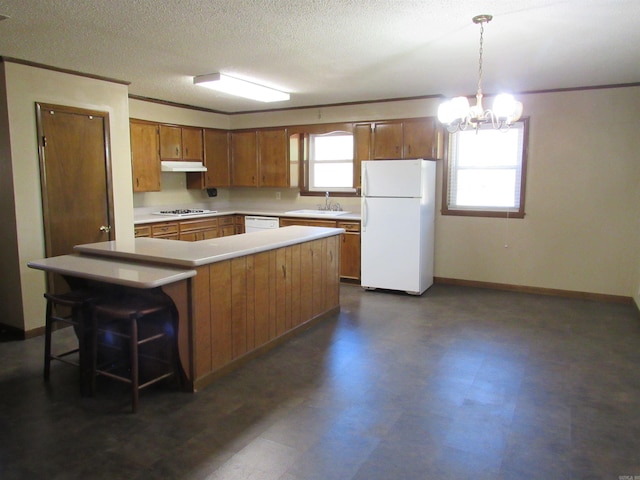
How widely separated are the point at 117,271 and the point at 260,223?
394cm

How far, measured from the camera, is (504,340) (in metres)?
3.99

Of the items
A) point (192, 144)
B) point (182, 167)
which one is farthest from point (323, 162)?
point (182, 167)

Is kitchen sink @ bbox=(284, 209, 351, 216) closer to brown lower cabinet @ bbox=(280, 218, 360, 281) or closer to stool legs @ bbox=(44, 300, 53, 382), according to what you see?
brown lower cabinet @ bbox=(280, 218, 360, 281)

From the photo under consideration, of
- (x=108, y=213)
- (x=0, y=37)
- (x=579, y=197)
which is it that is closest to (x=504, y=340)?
(x=579, y=197)

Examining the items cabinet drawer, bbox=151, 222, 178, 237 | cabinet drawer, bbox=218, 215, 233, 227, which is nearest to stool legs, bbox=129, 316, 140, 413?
cabinet drawer, bbox=151, 222, 178, 237

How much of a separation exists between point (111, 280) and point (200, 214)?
12.6 ft

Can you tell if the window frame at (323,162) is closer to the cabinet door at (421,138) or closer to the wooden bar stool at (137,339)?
the cabinet door at (421,138)

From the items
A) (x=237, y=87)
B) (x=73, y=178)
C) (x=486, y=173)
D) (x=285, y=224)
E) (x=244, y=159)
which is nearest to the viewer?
(x=73, y=178)

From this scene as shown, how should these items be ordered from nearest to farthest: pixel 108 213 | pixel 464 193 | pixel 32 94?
1. pixel 32 94
2. pixel 108 213
3. pixel 464 193

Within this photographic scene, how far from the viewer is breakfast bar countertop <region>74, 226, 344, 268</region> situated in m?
3.00

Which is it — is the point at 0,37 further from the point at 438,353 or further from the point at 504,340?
the point at 504,340

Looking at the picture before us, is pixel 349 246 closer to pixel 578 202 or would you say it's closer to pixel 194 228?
pixel 194 228

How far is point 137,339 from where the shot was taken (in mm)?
2906

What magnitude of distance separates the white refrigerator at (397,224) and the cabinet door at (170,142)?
8.64 ft
